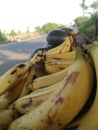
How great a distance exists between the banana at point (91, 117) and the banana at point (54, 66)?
0.67 metres

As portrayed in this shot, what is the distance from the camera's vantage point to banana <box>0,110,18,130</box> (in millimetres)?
2119

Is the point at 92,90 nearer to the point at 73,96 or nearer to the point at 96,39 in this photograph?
the point at 73,96

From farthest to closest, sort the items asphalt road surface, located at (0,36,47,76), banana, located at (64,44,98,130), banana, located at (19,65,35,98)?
asphalt road surface, located at (0,36,47,76)
banana, located at (19,65,35,98)
banana, located at (64,44,98,130)

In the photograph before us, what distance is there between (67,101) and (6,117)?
0.45m

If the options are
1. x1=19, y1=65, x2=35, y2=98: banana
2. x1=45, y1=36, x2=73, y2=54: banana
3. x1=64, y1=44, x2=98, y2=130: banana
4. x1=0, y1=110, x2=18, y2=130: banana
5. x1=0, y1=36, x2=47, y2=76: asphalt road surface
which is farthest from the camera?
x1=0, y1=36, x2=47, y2=76: asphalt road surface

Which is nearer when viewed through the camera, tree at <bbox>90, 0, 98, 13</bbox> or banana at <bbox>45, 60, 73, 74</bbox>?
banana at <bbox>45, 60, 73, 74</bbox>

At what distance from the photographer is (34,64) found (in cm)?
273

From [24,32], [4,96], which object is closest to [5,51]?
[24,32]

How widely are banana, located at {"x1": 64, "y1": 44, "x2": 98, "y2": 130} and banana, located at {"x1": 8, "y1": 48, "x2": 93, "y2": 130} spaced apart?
0.04 metres

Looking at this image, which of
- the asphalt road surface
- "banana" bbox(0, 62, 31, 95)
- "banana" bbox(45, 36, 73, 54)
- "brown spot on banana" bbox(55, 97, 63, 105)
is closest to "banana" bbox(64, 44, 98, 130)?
"brown spot on banana" bbox(55, 97, 63, 105)

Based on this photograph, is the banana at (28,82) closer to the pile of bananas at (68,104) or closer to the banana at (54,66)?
the banana at (54,66)

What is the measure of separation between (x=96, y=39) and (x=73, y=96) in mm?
533

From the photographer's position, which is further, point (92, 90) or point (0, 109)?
point (0, 109)

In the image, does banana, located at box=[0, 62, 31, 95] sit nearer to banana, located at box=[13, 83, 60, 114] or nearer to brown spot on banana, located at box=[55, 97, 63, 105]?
banana, located at box=[13, 83, 60, 114]
